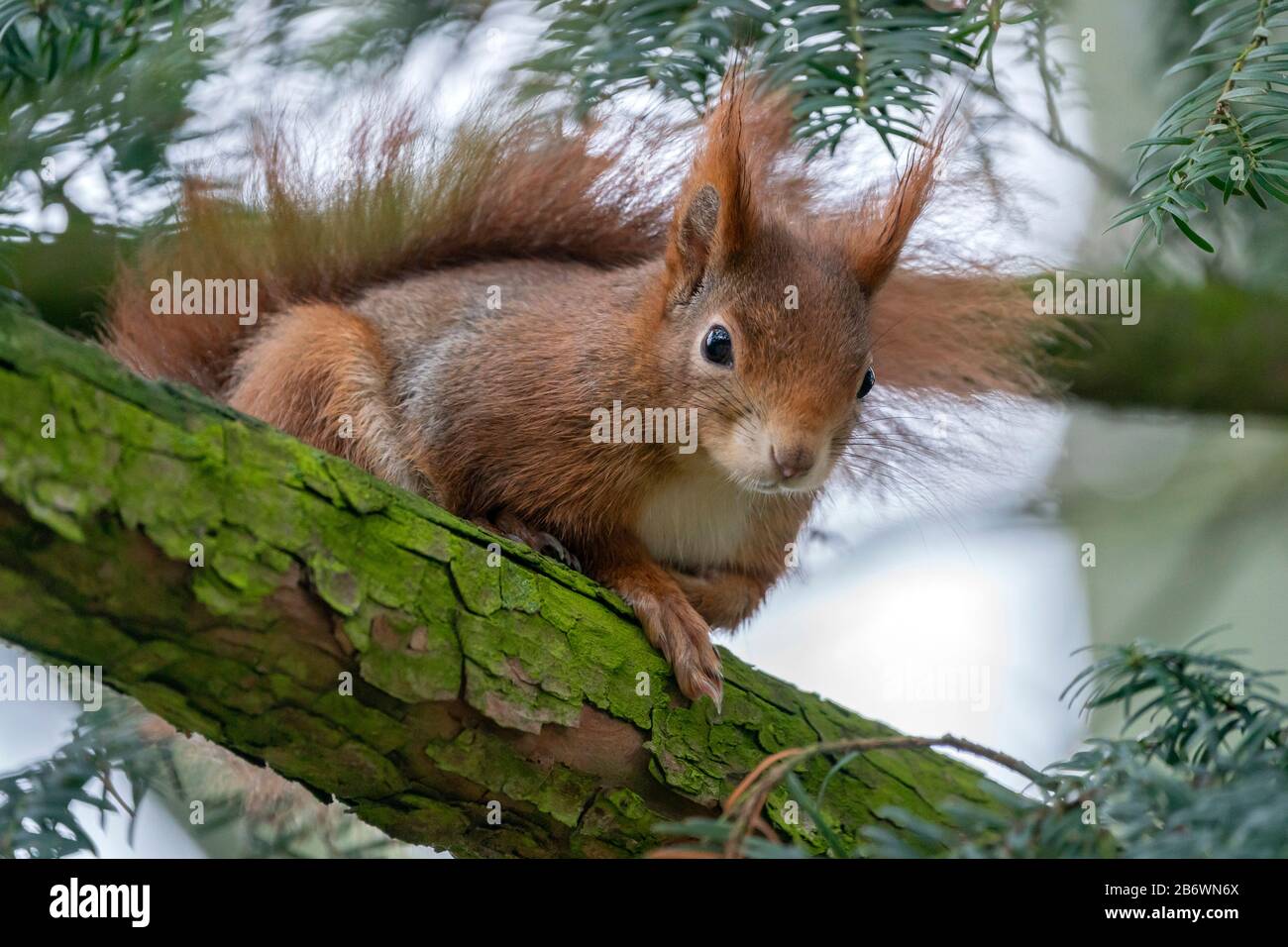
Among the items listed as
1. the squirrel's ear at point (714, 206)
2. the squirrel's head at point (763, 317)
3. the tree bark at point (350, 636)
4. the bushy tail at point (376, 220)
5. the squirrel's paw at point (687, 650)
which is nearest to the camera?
the tree bark at point (350, 636)

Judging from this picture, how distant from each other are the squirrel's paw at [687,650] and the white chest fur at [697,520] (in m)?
0.32

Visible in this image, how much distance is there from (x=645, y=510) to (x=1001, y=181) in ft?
2.98

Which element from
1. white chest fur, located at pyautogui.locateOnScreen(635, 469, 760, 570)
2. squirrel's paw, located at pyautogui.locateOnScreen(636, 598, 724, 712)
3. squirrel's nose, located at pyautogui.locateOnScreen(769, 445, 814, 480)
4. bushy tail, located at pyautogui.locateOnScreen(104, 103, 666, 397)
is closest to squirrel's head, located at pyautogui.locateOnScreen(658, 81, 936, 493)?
squirrel's nose, located at pyautogui.locateOnScreen(769, 445, 814, 480)

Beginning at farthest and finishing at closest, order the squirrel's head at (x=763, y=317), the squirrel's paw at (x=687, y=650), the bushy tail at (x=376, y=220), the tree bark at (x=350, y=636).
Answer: the bushy tail at (x=376, y=220) → the squirrel's head at (x=763, y=317) → the squirrel's paw at (x=687, y=650) → the tree bark at (x=350, y=636)

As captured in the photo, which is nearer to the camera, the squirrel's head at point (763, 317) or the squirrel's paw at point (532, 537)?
the squirrel's head at point (763, 317)

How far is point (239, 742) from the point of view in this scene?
52.5 inches

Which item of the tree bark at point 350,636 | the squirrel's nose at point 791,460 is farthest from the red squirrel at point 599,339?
the tree bark at point 350,636

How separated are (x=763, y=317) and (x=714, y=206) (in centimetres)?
24

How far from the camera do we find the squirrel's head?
1823 mm

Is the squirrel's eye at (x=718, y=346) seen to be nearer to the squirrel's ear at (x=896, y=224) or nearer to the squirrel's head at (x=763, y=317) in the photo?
the squirrel's head at (x=763, y=317)

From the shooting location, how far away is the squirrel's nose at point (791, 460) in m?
1.75

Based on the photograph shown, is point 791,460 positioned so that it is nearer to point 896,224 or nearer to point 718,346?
point 718,346

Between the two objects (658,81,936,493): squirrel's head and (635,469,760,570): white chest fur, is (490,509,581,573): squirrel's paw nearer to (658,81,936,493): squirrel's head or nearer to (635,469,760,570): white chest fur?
(635,469,760,570): white chest fur
